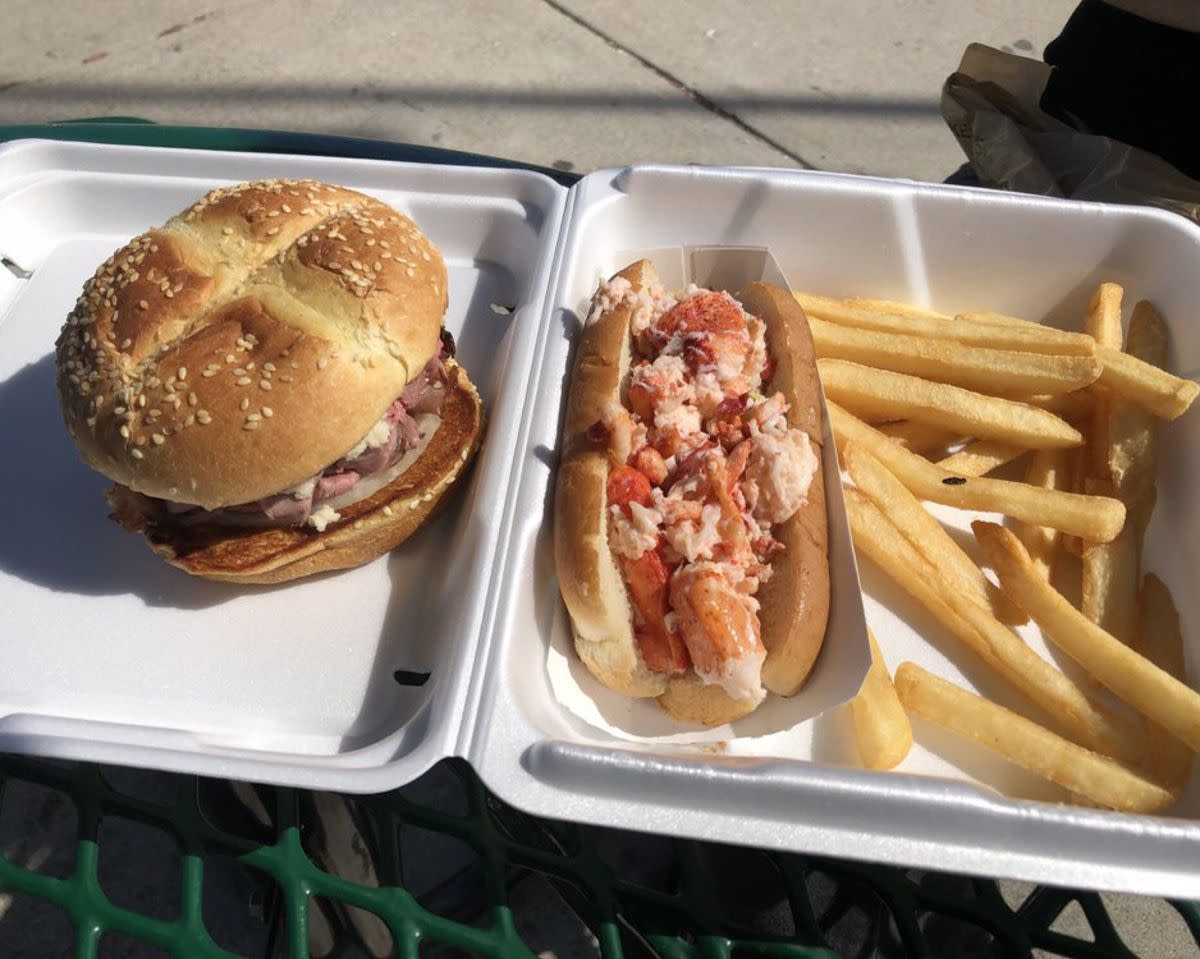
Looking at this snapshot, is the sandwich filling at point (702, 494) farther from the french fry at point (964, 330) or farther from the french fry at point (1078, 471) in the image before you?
the french fry at point (1078, 471)

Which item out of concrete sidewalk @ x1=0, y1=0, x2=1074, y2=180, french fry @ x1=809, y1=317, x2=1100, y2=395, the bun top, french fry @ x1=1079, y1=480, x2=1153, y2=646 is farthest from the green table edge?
concrete sidewalk @ x1=0, y1=0, x2=1074, y2=180

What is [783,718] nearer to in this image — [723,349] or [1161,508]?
[723,349]

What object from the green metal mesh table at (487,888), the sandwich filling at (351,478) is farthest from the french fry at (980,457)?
the sandwich filling at (351,478)

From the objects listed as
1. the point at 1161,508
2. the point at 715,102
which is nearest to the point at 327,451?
the point at 1161,508

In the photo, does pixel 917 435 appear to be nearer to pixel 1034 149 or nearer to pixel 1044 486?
pixel 1044 486

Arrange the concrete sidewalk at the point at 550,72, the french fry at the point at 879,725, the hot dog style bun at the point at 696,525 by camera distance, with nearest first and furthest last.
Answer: the french fry at the point at 879,725 < the hot dog style bun at the point at 696,525 < the concrete sidewalk at the point at 550,72

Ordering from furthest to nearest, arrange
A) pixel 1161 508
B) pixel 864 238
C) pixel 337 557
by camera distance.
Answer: pixel 864 238, pixel 1161 508, pixel 337 557

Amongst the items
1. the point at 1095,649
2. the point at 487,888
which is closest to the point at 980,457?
the point at 1095,649
